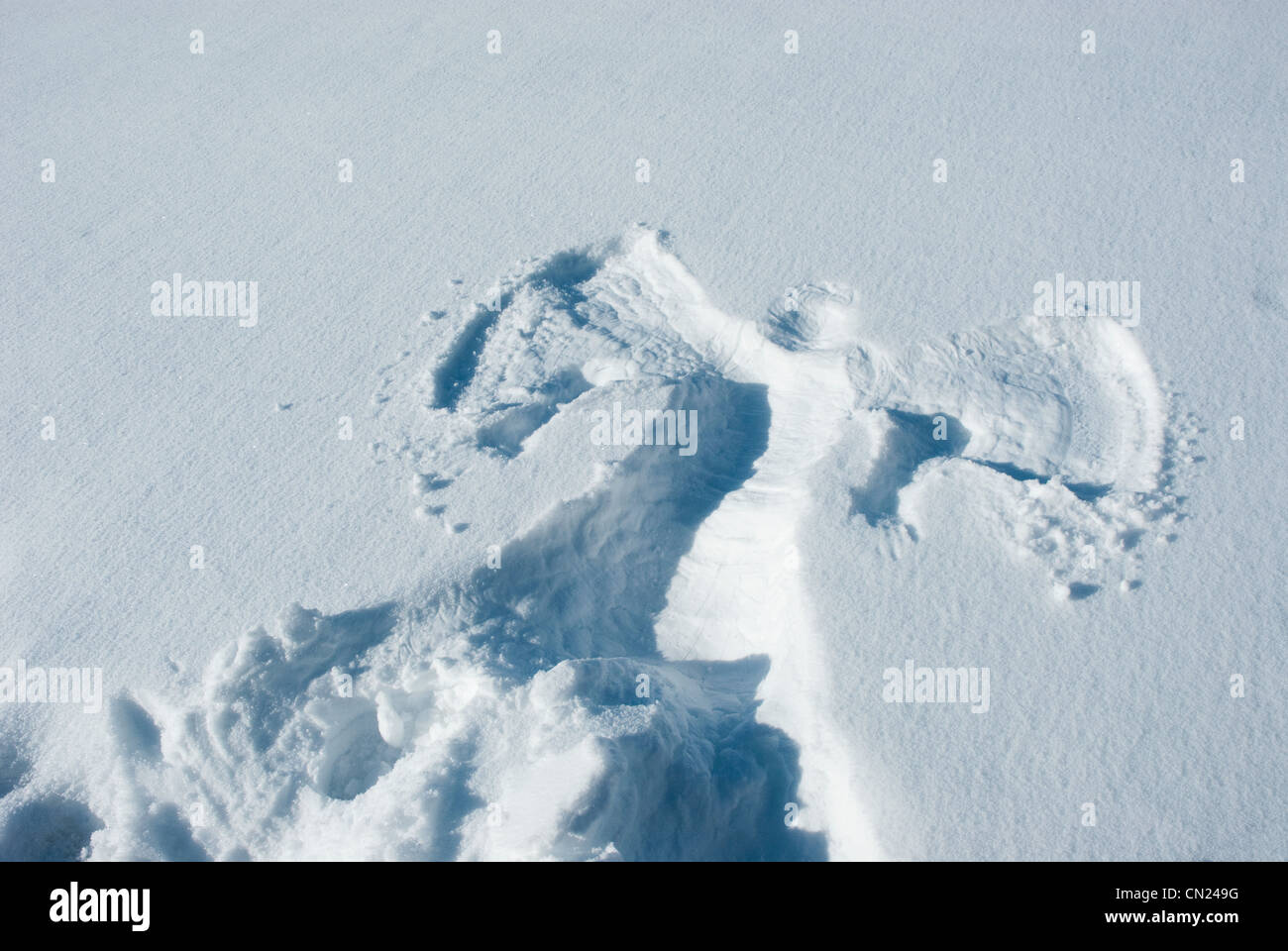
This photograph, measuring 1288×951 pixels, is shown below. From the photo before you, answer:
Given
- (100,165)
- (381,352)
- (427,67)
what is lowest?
(381,352)

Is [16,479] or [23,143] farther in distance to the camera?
[23,143]

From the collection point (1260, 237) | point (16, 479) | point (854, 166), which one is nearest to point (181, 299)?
point (16, 479)

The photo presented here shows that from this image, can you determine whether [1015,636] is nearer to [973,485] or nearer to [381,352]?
[973,485]

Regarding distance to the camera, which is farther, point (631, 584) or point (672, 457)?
point (672, 457)
